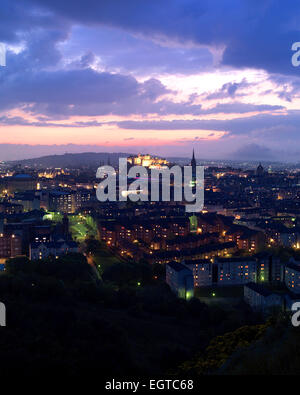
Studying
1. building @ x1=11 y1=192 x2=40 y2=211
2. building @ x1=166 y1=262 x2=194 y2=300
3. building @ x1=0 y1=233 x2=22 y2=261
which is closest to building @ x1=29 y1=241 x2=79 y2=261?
building @ x1=0 y1=233 x2=22 y2=261

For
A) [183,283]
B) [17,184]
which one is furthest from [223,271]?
[17,184]

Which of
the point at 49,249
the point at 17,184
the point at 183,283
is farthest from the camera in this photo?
the point at 17,184

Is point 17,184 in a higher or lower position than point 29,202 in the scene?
higher

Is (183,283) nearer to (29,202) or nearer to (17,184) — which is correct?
(29,202)

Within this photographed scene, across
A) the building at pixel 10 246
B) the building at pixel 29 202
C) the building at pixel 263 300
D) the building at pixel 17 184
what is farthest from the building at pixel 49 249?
the building at pixel 17 184

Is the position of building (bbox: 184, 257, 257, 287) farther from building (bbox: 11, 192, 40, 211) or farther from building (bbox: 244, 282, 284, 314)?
building (bbox: 11, 192, 40, 211)

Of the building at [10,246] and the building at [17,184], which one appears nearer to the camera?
the building at [10,246]

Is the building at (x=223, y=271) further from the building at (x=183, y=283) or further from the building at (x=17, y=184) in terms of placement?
the building at (x=17, y=184)

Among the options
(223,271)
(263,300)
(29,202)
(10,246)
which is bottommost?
(263,300)

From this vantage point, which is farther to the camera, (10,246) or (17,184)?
(17,184)
